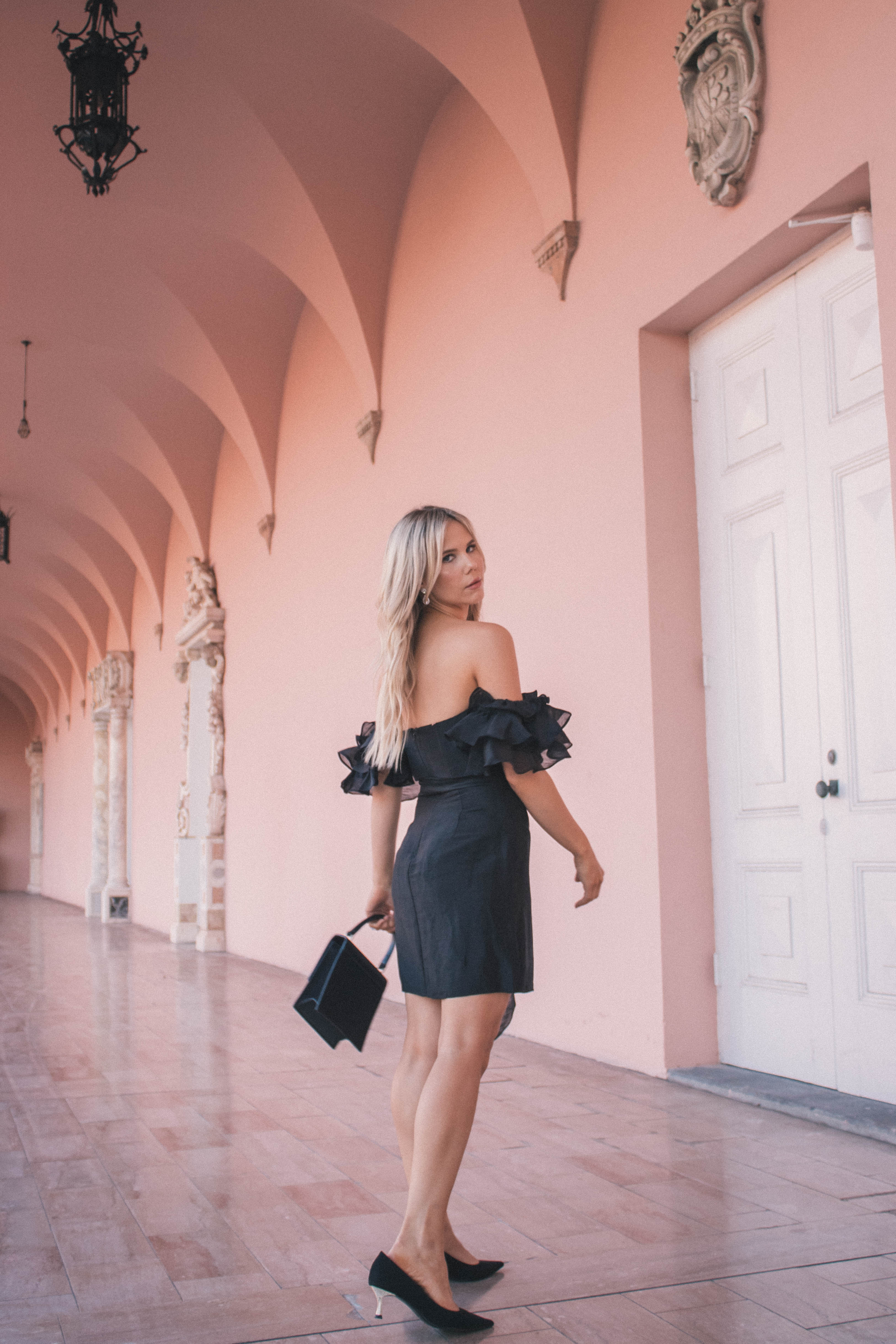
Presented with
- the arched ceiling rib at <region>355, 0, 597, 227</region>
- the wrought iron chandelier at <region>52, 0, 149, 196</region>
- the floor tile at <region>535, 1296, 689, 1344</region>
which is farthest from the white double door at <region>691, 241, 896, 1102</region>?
the wrought iron chandelier at <region>52, 0, 149, 196</region>

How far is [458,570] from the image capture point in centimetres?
251

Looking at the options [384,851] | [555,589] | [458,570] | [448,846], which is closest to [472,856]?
[448,846]

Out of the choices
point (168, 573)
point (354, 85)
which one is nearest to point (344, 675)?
point (354, 85)

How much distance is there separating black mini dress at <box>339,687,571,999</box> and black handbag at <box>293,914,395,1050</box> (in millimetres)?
123

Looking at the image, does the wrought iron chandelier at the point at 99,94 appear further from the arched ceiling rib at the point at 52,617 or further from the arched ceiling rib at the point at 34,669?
the arched ceiling rib at the point at 34,669

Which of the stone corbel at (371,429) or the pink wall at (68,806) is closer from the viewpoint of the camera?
the stone corbel at (371,429)

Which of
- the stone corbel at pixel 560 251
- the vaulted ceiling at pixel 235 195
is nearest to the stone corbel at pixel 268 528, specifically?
the vaulted ceiling at pixel 235 195

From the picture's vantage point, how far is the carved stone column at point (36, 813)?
30062mm

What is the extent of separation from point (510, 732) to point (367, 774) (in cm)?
43

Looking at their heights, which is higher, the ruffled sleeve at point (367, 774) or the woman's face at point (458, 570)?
the woman's face at point (458, 570)

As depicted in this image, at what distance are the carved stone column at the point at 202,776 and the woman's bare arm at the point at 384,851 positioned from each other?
999 cm

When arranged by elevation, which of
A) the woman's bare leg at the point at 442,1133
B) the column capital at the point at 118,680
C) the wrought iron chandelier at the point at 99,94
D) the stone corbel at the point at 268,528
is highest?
the wrought iron chandelier at the point at 99,94

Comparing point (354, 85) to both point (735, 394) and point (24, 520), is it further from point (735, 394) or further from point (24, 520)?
point (24, 520)

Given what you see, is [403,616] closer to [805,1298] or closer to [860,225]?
[805,1298]
